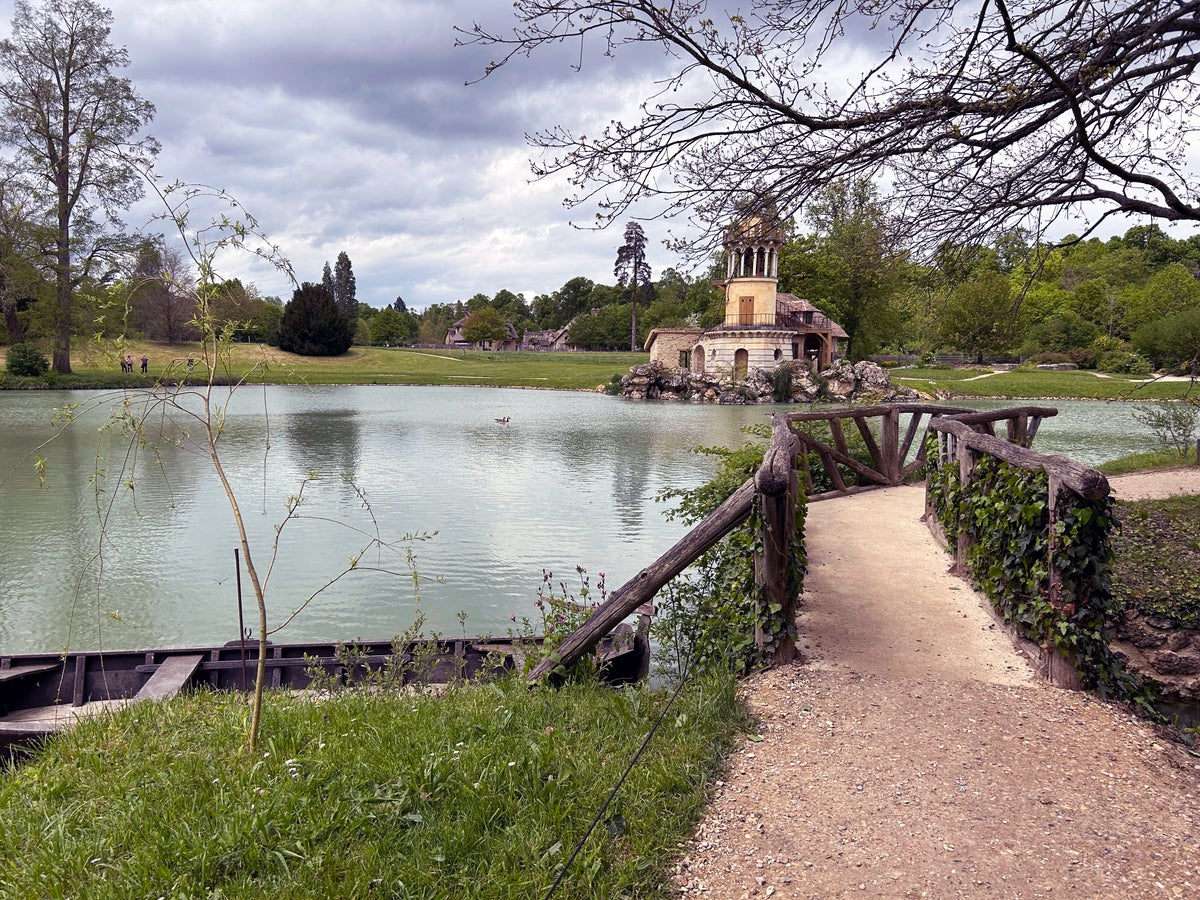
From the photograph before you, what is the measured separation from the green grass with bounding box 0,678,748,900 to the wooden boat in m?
1.30

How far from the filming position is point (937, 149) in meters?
7.03

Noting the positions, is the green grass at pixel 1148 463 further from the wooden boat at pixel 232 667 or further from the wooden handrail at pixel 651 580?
the wooden boat at pixel 232 667

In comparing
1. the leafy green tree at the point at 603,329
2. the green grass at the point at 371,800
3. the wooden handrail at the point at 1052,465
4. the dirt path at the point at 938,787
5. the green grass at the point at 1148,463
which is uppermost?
the leafy green tree at the point at 603,329

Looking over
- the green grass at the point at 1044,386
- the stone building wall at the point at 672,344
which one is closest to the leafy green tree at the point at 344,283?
the stone building wall at the point at 672,344

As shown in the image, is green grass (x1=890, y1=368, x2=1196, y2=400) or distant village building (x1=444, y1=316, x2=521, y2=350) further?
distant village building (x1=444, y1=316, x2=521, y2=350)

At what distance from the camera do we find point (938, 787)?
12.2 ft

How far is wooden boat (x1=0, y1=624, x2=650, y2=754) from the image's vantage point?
6.20 meters

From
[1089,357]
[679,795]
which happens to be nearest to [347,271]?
[1089,357]

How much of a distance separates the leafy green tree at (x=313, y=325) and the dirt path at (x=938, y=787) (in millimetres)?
79530

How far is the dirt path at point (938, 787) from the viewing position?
3.13 meters

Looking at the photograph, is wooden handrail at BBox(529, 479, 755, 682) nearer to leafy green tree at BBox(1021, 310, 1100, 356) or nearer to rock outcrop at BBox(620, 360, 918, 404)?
rock outcrop at BBox(620, 360, 918, 404)

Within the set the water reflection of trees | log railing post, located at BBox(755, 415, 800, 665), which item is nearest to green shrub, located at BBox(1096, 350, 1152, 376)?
the water reflection of trees

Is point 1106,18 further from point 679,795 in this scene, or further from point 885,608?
point 679,795

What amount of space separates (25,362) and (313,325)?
107ft
